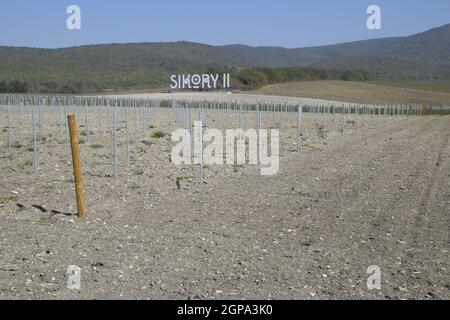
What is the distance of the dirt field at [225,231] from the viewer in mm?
5516

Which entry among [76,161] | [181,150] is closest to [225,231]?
[76,161]

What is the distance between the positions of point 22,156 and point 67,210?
617cm

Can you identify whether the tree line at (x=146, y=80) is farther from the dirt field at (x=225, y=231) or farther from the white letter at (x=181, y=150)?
the dirt field at (x=225, y=231)

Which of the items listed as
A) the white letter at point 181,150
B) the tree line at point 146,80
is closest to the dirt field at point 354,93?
the tree line at point 146,80

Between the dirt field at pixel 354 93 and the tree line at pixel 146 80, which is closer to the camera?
the dirt field at pixel 354 93

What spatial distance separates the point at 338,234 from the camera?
7445 millimetres

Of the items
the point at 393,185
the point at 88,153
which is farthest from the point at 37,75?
the point at 393,185

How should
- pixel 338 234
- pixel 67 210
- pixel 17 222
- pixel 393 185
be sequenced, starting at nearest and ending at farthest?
pixel 338 234
pixel 17 222
pixel 67 210
pixel 393 185
